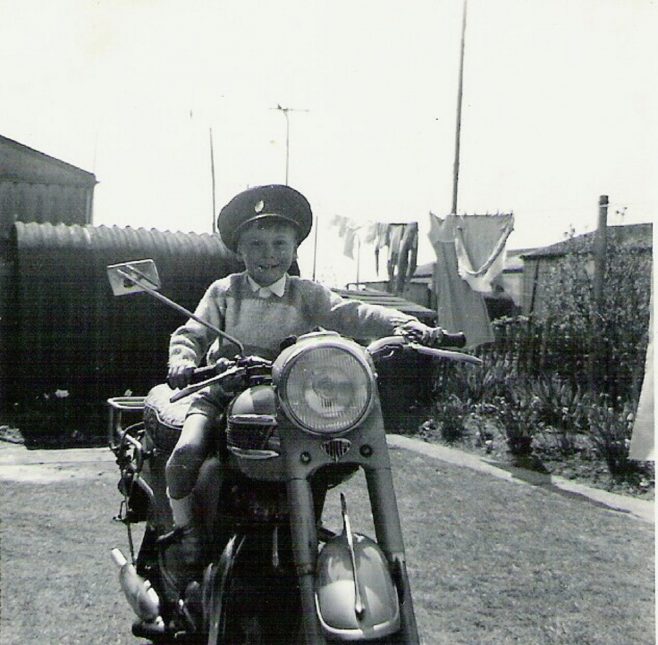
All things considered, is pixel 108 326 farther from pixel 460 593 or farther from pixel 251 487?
pixel 251 487

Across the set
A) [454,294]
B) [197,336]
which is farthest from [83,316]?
[197,336]

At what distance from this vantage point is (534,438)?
777 cm

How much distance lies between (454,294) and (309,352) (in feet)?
26.3

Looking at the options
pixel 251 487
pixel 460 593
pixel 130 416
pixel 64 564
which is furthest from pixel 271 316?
pixel 64 564

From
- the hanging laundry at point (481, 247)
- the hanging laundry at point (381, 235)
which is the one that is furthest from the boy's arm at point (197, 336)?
the hanging laundry at point (381, 235)


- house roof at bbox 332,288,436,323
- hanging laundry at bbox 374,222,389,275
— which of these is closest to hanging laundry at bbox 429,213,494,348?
house roof at bbox 332,288,436,323

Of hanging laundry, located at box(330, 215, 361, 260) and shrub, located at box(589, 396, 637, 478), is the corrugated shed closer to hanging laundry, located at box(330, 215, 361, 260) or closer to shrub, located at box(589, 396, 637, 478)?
hanging laundry, located at box(330, 215, 361, 260)

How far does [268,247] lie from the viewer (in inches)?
115

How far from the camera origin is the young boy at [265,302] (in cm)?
284

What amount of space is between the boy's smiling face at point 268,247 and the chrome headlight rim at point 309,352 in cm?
96

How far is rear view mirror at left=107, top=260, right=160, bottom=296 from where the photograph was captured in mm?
2391

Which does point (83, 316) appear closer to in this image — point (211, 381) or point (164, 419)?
point (164, 419)

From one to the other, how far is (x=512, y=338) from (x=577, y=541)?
4.89 meters

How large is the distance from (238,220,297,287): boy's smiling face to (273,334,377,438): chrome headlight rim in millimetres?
960
